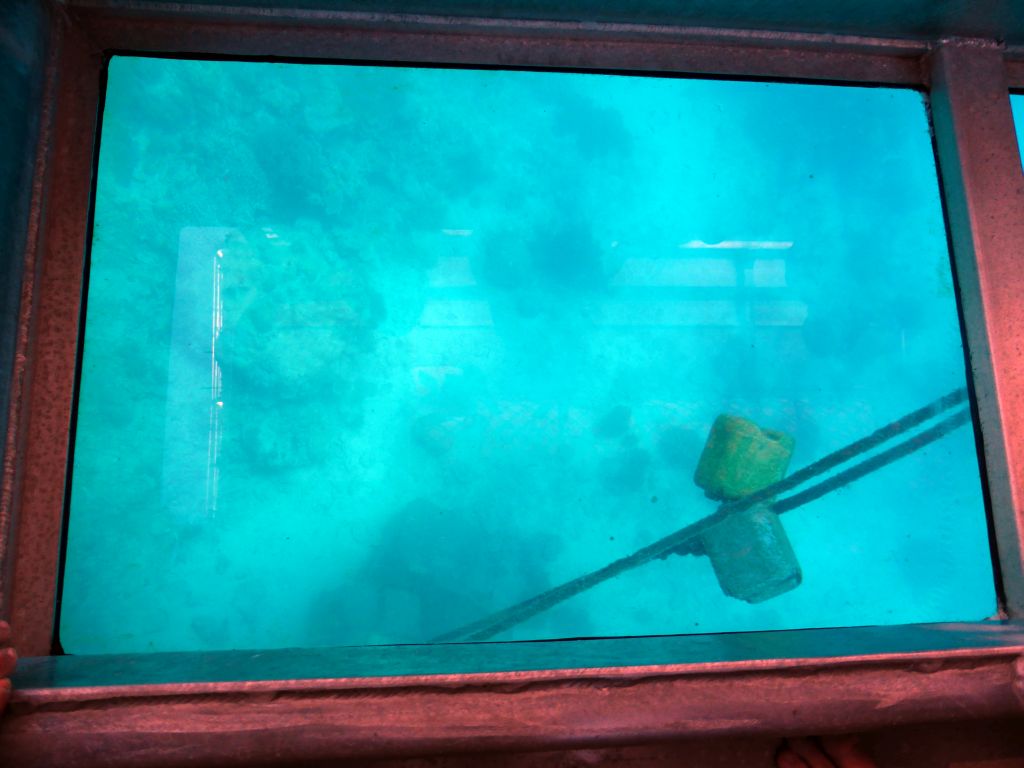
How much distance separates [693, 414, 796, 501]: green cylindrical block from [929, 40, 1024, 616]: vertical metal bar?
48.4 inches

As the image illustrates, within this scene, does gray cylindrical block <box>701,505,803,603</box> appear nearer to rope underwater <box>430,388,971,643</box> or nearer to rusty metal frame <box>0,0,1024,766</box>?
rope underwater <box>430,388,971,643</box>

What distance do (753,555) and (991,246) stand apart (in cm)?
180

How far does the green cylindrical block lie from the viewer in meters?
2.96

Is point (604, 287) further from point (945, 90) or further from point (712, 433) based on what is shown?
point (945, 90)

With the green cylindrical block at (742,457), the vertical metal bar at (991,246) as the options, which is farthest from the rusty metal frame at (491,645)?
the green cylindrical block at (742,457)

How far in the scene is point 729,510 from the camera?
3039 millimetres

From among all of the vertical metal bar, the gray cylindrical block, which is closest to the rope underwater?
the gray cylindrical block

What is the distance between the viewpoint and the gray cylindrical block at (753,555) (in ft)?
9.91

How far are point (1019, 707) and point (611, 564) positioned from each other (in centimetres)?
209

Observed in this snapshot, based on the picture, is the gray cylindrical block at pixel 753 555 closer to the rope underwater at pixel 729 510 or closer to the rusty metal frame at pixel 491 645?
the rope underwater at pixel 729 510

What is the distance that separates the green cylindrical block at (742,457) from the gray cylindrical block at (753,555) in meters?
0.13

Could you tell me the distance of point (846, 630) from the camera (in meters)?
1.50

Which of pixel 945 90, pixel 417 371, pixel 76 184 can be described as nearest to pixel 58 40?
pixel 76 184

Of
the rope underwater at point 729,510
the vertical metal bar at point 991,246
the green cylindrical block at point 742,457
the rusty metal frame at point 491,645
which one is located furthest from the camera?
the rope underwater at point 729,510
